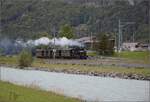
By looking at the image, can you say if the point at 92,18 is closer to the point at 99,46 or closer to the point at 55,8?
the point at 55,8

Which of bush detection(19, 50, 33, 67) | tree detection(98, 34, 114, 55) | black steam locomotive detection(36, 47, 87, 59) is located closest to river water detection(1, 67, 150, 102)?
bush detection(19, 50, 33, 67)

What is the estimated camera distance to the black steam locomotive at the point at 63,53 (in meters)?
62.0

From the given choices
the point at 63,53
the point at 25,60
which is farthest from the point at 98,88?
the point at 63,53

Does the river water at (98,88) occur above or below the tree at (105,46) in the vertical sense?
below

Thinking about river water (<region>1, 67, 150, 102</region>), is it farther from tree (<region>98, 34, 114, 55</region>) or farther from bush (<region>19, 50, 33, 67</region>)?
tree (<region>98, 34, 114, 55</region>)

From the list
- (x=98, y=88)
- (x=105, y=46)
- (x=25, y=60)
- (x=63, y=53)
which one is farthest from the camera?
(x=63, y=53)

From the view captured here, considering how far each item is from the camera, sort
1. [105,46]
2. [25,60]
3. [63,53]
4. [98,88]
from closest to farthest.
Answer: [98,88], [25,60], [105,46], [63,53]

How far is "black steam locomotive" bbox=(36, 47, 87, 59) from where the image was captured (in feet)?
204

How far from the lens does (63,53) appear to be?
65.1 meters

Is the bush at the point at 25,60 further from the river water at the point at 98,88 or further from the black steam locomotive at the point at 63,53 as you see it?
the river water at the point at 98,88

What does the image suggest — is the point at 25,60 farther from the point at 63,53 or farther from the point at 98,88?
the point at 98,88

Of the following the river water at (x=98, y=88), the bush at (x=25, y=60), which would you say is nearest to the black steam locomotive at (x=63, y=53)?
the bush at (x=25, y=60)

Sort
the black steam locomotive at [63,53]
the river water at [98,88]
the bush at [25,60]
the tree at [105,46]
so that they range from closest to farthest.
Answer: the river water at [98,88] < the bush at [25,60] < the tree at [105,46] < the black steam locomotive at [63,53]

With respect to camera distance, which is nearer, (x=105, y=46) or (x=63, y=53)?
(x=105, y=46)
